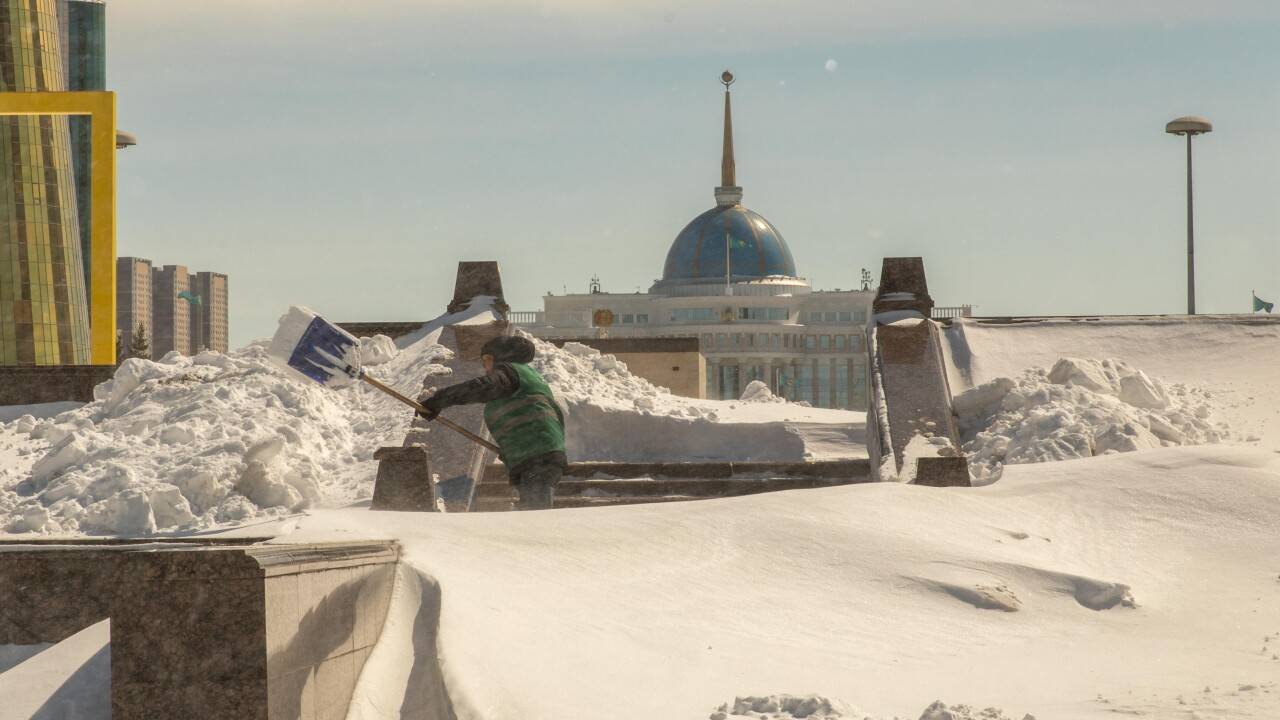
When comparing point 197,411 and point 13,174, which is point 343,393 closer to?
point 197,411

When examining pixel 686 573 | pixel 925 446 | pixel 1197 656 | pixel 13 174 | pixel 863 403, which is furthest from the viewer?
pixel 863 403

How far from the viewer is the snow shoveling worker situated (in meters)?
8.67

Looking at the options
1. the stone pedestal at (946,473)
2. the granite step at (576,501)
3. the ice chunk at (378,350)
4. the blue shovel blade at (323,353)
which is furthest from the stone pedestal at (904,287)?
the blue shovel blade at (323,353)

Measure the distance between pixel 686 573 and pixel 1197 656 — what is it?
239cm

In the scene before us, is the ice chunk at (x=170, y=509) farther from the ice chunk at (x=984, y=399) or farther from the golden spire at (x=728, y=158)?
the golden spire at (x=728, y=158)

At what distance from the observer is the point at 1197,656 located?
6.70m

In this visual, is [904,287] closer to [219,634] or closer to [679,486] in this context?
[679,486]

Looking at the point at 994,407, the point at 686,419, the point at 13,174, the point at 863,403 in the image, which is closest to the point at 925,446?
the point at 994,407

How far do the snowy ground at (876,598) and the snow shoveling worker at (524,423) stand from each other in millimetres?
674

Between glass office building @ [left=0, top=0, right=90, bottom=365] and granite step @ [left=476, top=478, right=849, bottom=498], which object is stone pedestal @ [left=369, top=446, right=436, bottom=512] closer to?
granite step @ [left=476, top=478, right=849, bottom=498]

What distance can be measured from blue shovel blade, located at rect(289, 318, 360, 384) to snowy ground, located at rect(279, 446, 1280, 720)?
1.08 meters

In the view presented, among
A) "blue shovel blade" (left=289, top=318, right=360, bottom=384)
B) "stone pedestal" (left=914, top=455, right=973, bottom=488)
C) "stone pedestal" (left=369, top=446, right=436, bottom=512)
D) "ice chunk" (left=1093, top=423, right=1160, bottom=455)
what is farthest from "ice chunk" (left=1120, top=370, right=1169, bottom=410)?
"blue shovel blade" (left=289, top=318, right=360, bottom=384)

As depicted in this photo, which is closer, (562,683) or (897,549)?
(562,683)

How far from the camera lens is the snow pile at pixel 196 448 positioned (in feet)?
35.1
